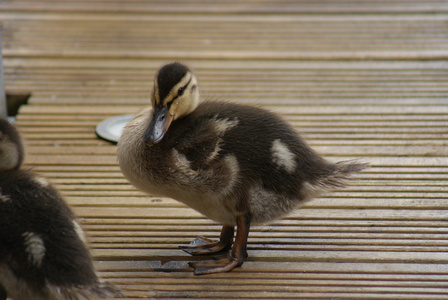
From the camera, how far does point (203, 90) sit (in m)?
4.83

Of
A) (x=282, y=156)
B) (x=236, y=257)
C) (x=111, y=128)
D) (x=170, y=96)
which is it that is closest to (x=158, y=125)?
(x=170, y=96)

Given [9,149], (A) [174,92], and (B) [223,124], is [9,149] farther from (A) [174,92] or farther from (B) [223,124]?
(B) [223,124]

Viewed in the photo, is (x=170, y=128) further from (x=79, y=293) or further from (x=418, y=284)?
(x=418, y=284)

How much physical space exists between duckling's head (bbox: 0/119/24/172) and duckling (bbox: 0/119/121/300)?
25cm

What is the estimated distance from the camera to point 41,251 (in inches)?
97.7

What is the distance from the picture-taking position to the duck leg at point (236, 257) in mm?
3092

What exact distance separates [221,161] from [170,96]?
34cm

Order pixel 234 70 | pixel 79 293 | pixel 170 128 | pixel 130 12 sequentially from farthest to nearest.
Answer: pixel 130 12, pixel 234 70, pixel 170 128, pixel 79 293

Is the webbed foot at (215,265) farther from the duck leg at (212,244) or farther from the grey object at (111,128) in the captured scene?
the grey object at (111,128)

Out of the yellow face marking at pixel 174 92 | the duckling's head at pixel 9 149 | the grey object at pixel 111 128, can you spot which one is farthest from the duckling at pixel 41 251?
the grey object at pixel 111 128

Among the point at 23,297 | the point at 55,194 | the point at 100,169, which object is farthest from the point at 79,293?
the point at 100,169

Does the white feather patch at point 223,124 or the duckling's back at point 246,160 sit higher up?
the white feather patch at point 223,124

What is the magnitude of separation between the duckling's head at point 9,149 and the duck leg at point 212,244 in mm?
780

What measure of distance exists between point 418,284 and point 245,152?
2.69ft
